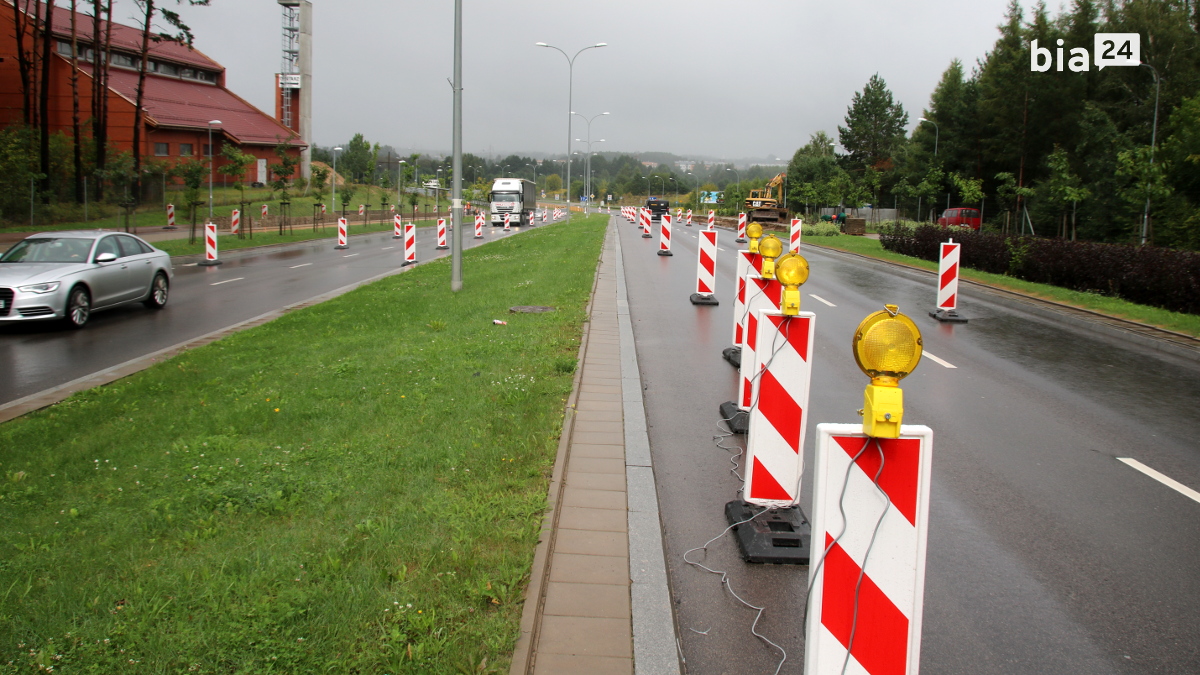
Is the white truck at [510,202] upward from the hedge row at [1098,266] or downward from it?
upward

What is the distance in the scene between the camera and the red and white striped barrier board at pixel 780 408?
4.91 m

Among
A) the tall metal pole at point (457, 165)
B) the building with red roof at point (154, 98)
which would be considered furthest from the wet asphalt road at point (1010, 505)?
the building with red roof at point (154, 98)

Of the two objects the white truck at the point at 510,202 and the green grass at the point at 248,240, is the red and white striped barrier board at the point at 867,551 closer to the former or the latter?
the green grass at the point at 248,240

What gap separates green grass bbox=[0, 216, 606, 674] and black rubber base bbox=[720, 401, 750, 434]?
1.44 meters

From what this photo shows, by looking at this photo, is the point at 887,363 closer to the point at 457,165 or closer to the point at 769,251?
the point at 769,251

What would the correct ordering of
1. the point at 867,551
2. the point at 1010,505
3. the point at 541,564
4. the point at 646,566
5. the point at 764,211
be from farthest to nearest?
the point at 764,211 < the point at 1010,505 < the point at 646,566 < the point at 541,564 < the point at 867,551

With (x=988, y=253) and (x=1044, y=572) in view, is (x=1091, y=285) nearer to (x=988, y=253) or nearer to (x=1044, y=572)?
(x=988, y=253)

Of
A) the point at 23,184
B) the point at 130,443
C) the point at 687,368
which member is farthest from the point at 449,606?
the point at 23,184

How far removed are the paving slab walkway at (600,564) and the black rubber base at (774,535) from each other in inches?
19.3

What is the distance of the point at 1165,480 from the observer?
6242 millimetres

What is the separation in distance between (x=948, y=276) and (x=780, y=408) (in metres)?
11.0

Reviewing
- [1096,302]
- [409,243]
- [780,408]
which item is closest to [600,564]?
[780,408]

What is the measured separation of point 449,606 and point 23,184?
4217cm

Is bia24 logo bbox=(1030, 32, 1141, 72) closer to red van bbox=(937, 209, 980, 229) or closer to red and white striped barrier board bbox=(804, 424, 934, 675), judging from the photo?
red van bbox=(937, 209, 980, 229)
